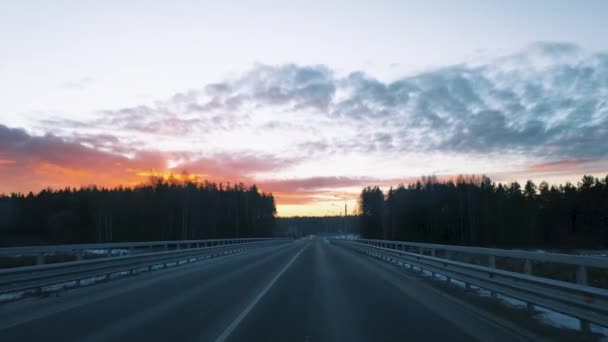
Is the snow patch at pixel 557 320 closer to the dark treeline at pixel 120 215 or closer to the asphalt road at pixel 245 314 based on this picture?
the asphalt road at pixel 245 314

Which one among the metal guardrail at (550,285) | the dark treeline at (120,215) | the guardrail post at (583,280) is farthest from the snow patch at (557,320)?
the dark treeline at (120,215)

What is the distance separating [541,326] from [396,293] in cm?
600

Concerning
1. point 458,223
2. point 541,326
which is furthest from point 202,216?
point 541,326

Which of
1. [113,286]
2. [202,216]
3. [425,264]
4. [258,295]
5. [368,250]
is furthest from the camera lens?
[202,216]

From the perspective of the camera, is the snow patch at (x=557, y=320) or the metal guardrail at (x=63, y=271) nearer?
the snow patch at (x=557, y=320)

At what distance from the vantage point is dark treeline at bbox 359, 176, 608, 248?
78.8m

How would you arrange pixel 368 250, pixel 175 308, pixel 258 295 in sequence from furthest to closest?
pixel 368 250
pixel 258 295
pixel 175 308

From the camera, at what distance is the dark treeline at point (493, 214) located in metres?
78.8

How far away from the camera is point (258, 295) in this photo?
14.8m

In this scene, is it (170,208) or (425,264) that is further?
(170,208)

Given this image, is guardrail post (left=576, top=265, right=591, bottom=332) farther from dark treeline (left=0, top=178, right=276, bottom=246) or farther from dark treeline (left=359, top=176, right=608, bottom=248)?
dark treeline (left=0, top=178, right=276, bottom=246)

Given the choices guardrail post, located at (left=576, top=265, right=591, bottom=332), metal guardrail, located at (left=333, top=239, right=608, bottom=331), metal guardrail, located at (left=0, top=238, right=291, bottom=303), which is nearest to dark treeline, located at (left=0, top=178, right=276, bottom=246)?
metal guardrail, located at (left=0, top=238, right=291, bottom=303)

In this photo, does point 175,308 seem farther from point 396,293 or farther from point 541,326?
point 541,326

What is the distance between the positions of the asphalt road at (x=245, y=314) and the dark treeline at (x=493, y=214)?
53844mm
